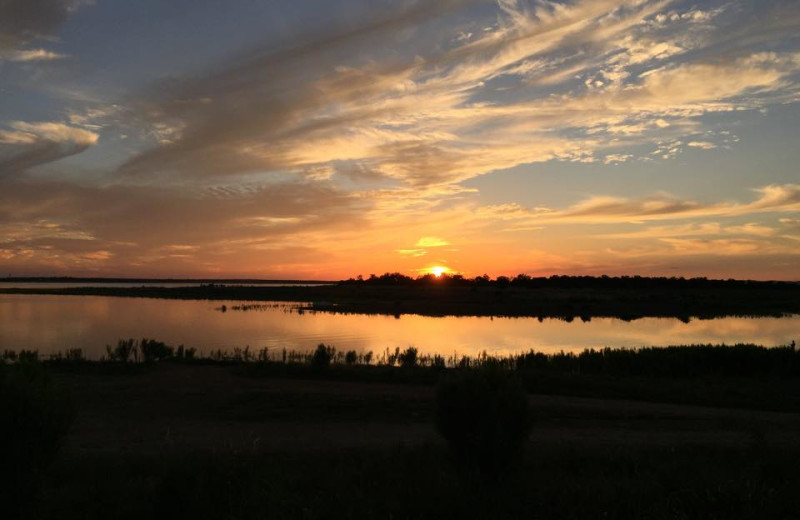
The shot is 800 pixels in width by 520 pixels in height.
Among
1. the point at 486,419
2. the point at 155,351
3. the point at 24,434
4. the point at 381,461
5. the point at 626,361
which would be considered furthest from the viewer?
the point at 155,351

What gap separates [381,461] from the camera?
980 cm

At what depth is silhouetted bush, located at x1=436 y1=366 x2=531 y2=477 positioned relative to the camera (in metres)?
7.87

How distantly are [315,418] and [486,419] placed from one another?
856 centimetres

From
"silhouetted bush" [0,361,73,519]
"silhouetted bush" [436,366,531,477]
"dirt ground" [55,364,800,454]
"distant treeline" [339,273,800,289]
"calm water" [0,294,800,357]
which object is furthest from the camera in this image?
"distant treeline" [339,273,800,289]

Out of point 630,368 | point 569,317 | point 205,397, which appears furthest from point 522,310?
point 205,397

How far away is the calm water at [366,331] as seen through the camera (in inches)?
1421

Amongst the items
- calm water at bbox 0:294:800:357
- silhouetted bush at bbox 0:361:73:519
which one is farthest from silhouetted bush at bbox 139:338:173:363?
silhouetted bush at bbox 0:361:73:519

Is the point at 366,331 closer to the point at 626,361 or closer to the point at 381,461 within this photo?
the point at 626,361

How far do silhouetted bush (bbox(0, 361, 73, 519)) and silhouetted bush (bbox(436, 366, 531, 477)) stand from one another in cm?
475

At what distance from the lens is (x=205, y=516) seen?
7219 mm

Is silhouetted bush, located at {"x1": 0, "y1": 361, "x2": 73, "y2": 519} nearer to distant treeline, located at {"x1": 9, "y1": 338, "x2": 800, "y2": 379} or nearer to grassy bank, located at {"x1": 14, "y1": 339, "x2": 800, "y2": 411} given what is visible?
grassy bank, located at {"x1": 14, "y1": 339, "x2": 800, "y2": 411}

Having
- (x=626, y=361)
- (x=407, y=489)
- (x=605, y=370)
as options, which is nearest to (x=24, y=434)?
(x=407, y=489)

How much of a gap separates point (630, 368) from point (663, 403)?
616cm

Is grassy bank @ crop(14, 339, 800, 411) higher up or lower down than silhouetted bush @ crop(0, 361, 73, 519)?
lower down
